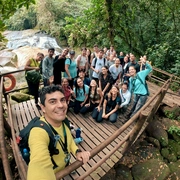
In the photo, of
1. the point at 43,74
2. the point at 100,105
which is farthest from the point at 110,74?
the point at 43,74

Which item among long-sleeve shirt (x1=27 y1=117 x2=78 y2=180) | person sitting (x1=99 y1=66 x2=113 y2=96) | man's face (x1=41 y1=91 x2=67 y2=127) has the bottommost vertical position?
person sitting (x1=99 y1=66 x2=113 y2=96)

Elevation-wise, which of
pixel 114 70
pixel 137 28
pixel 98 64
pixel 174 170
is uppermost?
pixel 137 28

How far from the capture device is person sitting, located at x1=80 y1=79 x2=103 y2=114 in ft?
16.9

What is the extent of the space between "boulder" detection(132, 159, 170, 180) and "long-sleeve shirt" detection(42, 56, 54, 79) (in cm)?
341

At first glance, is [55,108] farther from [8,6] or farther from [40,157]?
[8,6]

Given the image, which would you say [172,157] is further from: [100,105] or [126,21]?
[126,21]

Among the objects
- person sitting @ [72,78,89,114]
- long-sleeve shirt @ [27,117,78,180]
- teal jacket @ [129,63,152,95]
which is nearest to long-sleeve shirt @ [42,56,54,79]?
person sitting @ [72,78,89,114]

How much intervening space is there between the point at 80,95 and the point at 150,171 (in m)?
2.78

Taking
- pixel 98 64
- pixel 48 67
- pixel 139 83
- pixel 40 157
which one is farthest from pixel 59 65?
pixel 40 157

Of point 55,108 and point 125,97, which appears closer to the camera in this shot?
point 55,108

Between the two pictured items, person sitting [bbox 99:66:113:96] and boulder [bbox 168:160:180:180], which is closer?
boulder [bbox 168:160:180:180]

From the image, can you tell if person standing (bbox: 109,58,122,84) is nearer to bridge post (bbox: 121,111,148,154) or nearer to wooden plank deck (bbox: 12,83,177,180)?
wooden plank deck (bbox: 12,83,177,180)

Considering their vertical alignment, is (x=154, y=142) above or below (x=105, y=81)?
below

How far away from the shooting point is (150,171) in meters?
4.68
